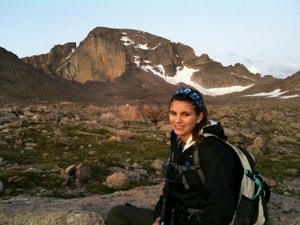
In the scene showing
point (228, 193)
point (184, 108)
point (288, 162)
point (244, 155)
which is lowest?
point (288, 162)

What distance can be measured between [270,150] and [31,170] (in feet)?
45.2

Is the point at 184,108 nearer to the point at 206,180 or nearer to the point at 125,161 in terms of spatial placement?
the point at 206,180

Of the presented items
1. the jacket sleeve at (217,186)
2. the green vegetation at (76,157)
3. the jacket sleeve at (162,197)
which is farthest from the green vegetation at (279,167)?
the jacket sleeve at (217,186)

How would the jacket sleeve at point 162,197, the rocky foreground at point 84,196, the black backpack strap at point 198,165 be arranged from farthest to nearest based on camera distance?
the rocky foreground at point 84,196, the jacket sleeve at point 162,197, the black backpack strap at point 198,165

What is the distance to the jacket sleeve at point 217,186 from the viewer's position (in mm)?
5012

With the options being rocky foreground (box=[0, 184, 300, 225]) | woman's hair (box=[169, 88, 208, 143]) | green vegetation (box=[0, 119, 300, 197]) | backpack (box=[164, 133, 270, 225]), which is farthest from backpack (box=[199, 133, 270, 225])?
green vegetation (box=[0, 119, 300, 197])

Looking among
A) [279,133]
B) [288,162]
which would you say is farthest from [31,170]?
[279,133]

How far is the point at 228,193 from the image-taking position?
16.5ft

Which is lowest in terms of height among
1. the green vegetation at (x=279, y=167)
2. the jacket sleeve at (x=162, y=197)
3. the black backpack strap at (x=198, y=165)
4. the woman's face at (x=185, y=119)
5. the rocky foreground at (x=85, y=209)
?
the green vegetation at (x=279, y=167)

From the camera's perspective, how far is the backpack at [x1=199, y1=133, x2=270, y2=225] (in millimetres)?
5211

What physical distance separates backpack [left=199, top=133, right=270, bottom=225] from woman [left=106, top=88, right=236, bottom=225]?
0.41 feet

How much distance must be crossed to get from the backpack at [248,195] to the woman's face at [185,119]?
1.16 ft

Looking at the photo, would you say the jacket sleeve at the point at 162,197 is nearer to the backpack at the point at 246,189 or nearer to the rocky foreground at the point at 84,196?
the backpack at the point at 246,189

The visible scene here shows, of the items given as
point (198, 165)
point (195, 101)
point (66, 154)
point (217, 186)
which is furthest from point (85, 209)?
point (66, 154)
